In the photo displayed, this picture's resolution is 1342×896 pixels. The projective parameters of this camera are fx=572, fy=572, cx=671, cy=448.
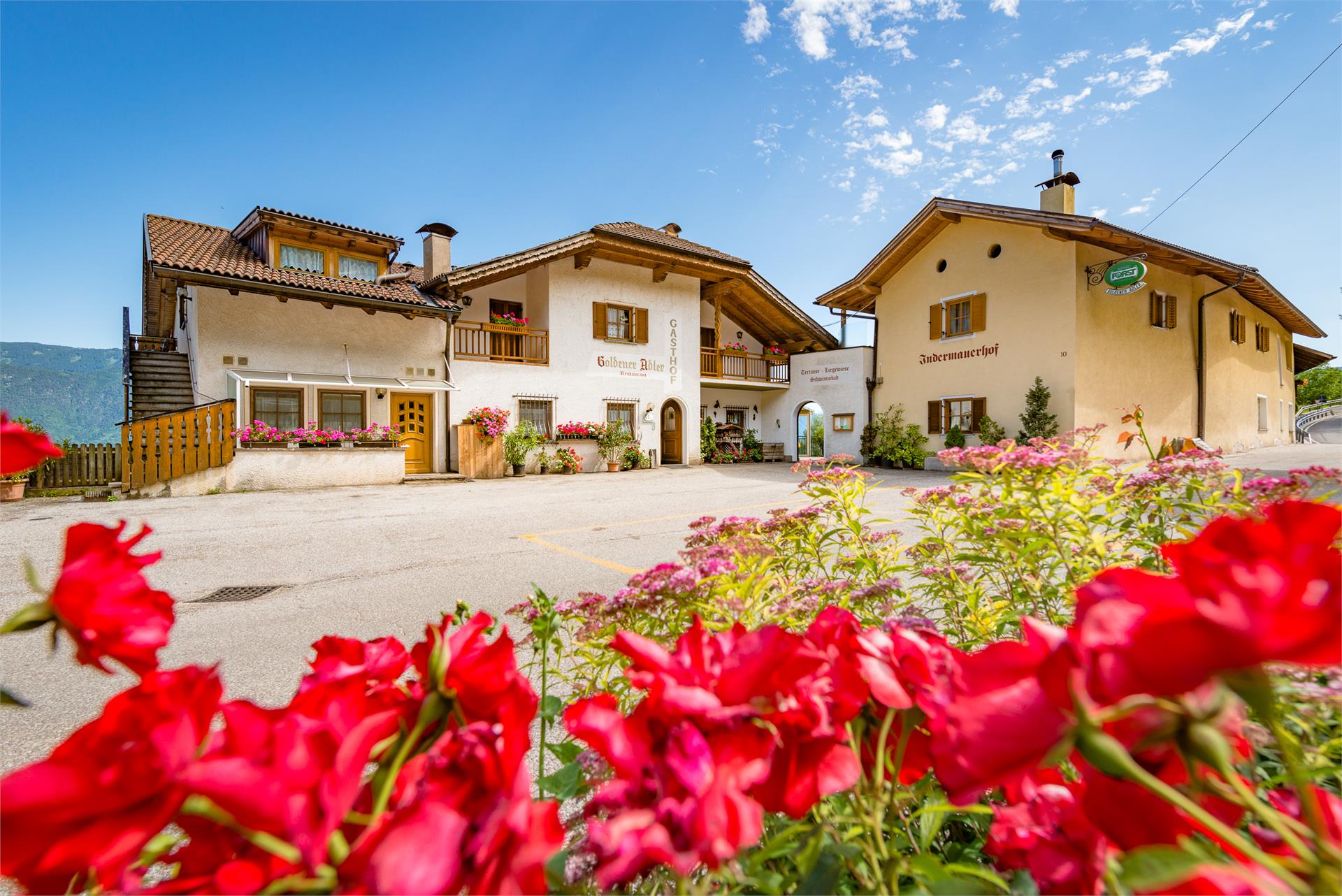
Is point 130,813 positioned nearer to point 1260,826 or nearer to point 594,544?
point 1260,826

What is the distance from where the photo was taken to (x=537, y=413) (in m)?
15.9

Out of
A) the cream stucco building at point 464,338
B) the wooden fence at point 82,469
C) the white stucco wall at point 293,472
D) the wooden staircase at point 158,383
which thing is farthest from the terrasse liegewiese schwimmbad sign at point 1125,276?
the wooden fence at point 82,469

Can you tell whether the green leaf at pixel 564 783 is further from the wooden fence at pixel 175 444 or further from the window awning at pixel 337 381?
the window awning at pixel 337 381

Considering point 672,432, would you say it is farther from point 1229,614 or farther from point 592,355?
point 1229,614

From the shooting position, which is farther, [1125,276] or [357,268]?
[357,268]

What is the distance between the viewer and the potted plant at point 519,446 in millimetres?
14312

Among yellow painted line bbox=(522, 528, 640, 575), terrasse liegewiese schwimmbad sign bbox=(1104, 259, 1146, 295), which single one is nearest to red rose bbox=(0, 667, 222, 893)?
yellow painted line bbox=(522, 528, 640, 575)

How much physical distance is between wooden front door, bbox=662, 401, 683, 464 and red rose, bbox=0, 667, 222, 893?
18044 mm

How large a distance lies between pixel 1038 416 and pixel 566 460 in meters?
11.7

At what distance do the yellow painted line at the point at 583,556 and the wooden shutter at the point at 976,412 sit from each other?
42.8 feet

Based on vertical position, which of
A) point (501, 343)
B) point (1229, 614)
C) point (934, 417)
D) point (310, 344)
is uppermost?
point (501, 343)

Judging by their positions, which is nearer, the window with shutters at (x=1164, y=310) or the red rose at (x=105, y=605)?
the red rose at (x=105, y=605)

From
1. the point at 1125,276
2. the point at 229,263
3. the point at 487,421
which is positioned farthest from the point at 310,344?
the point at 1125,276

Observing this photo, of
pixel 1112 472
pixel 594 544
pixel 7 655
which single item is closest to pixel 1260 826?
pixel 1112 472
